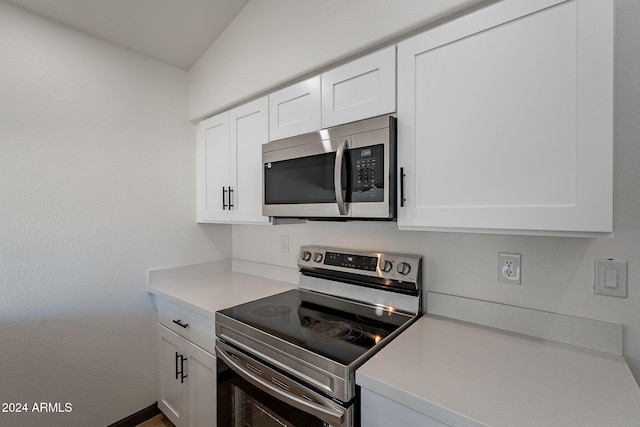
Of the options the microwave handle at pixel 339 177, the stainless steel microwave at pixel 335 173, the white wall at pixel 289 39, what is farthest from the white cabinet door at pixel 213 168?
the microwave handle at pixel 339 177

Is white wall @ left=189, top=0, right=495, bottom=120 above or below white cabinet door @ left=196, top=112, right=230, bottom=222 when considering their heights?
above

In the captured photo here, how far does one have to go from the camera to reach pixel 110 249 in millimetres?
1838

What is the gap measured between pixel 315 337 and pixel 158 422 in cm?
A: 156

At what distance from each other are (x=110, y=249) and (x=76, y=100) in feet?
2.90

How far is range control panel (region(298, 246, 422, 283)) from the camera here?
141 centimetres

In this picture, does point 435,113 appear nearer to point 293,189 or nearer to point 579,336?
point 293,189

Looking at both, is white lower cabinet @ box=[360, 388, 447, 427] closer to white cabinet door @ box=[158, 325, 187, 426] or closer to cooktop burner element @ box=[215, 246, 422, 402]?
cooktop burner element @ box=[215, 246, 422, 402]

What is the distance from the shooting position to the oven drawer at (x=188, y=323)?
1512mm

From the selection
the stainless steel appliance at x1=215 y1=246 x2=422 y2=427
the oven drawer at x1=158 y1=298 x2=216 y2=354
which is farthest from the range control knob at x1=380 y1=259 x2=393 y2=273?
the oven drawer at x1=158 y1=298 x2=216 y2=354

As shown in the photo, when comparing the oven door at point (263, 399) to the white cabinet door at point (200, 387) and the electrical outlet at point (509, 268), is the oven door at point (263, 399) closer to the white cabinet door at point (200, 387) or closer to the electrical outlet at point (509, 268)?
the white cabinet door at point (200, 387)

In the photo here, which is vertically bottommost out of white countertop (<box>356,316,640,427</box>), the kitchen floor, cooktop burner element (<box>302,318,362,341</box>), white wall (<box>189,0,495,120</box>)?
the kitchen floor

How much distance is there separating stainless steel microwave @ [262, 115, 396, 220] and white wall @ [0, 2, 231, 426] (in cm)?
97

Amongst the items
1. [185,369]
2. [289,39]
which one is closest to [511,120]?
[289,39]

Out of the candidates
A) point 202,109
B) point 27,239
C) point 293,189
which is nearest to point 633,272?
point 293,189
